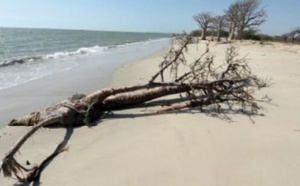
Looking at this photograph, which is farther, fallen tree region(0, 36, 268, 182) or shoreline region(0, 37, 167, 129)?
shoreline region(0, 37, 167, 129)

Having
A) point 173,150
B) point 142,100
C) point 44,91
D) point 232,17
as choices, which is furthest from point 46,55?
point 232,17

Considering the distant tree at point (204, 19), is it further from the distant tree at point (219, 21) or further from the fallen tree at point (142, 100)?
the fallen tree at point (142, 100)

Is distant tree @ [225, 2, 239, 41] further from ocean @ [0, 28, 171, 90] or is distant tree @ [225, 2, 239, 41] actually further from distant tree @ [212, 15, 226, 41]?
ocean @ [0, 28, 171, 90]

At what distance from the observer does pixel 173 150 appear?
5191mm

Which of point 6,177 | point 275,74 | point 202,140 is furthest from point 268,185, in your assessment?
point 275,74

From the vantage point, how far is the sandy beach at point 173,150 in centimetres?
439

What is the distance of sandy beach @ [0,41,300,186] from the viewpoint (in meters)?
4.39

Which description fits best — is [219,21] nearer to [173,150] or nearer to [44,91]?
[44,91]

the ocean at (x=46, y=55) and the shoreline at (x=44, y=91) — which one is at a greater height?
the shoreline at (x=44, y=91)

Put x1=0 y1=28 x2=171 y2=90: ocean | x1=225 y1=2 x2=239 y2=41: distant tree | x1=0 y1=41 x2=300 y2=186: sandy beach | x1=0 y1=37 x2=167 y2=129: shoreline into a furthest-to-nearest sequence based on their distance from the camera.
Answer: x1=225 y1=2 x2=239 y2=41: distant tree < x1=0 y1=28 x2=171 y2=90: ocean < x1=0 y1=37 x2=167 y2=129: shoreline < x1=0 y1=41 x2=300 y2=186: sandy beach

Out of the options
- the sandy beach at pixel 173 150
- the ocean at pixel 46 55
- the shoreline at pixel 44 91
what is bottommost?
the ocean at pixel 46 55

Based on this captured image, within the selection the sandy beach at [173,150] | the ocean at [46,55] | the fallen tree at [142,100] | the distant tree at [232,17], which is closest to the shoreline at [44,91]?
the ocean at [46,55]

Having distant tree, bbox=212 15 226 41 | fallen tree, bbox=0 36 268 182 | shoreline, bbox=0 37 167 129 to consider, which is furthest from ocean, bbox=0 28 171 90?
distant tree, bbox=212 15 226 41

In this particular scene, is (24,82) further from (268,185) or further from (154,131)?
(268,185)
